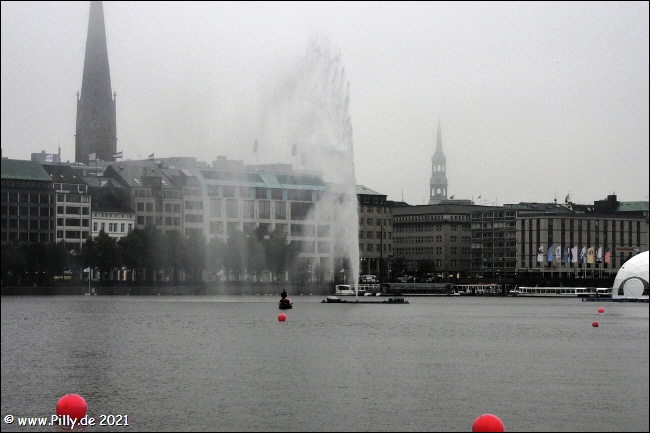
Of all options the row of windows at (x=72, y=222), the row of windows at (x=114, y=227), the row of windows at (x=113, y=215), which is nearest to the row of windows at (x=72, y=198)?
the row of windows at (x=72, y=222)

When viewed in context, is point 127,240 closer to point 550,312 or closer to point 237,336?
point 550,312

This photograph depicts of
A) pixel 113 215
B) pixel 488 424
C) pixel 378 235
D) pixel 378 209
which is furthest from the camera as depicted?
pixel 378 209

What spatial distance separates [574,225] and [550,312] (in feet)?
239

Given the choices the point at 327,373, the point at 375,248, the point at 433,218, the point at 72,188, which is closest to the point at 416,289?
the point at 375,248

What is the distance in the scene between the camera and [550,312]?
96.9 meters

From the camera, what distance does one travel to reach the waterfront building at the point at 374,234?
165875mm

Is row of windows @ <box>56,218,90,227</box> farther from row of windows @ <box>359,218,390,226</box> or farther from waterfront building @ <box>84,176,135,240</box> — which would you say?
row of windows @ <box>359,218,390,226</box>

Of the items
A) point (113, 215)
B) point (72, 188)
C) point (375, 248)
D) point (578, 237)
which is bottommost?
point (375, 248)

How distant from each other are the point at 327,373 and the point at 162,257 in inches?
2887

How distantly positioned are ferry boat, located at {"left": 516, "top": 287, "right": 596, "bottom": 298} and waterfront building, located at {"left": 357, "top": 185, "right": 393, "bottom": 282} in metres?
19.6

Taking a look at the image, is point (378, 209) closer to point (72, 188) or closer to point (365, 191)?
point (365, 191)

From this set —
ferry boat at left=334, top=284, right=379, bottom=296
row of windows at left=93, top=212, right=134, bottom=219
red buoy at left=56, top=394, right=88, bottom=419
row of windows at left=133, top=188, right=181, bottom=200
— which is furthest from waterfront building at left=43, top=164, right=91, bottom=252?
red buoy at left=56, top=394, right=88, bottom=419

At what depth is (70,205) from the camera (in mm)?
130750

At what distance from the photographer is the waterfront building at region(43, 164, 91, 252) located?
12875cm
